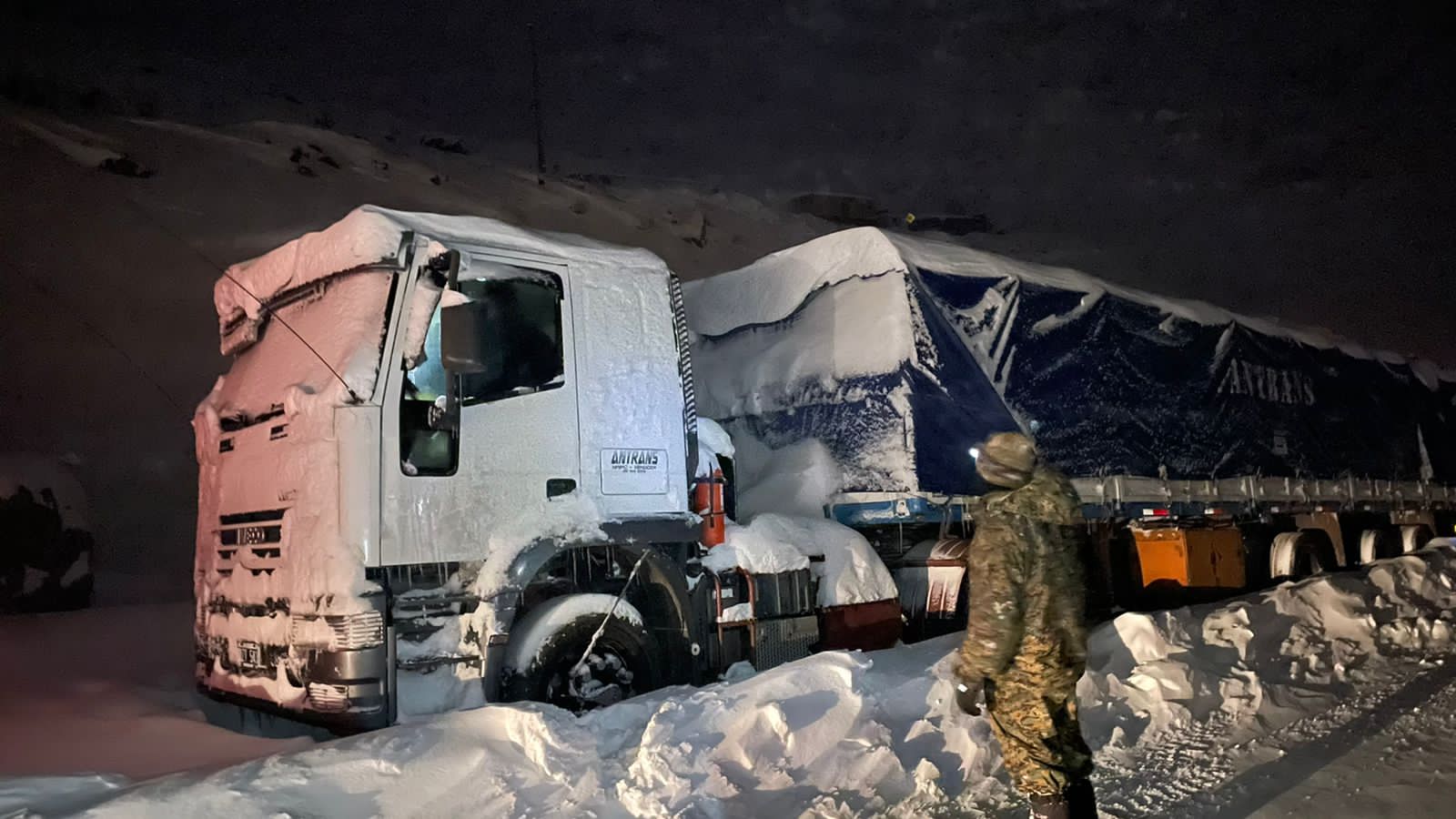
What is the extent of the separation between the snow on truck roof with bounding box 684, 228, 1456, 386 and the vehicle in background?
9.61m

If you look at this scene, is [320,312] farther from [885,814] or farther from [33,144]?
[33,144]

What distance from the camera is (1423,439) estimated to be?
13.7m

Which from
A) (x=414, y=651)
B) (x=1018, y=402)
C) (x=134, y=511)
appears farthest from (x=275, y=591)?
(x=134, y=511)

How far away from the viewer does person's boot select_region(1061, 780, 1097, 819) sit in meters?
3.72

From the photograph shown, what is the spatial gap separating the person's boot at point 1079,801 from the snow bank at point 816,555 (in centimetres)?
316

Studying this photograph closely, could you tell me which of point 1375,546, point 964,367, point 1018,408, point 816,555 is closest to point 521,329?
point 816,555

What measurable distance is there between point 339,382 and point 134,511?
16428mm

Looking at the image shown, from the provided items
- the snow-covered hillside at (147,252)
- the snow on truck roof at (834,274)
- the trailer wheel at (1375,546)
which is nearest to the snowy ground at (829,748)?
the snow on truck roof at (834,274)

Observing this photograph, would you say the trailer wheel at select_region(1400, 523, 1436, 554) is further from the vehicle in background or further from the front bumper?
the vehicle in background

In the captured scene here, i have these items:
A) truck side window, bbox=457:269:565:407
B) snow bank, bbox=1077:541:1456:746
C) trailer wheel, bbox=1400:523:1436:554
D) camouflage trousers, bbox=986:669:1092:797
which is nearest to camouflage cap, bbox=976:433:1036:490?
camouflage trousers, bbox=986:669:1092:797

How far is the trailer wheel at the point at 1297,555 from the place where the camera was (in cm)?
1102

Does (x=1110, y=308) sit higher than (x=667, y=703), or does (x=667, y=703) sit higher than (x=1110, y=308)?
(x=1110, y=308)

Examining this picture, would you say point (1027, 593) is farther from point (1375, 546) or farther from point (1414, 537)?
point (1414, 537)

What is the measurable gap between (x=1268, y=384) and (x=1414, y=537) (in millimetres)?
3951
